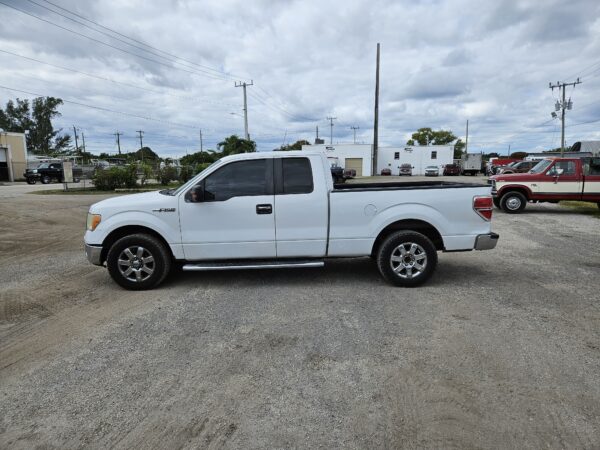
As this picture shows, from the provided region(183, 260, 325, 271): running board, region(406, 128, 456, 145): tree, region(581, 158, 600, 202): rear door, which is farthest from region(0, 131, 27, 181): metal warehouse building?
region(406, 128, 456, 145): tree

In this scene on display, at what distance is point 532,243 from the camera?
8.77 m

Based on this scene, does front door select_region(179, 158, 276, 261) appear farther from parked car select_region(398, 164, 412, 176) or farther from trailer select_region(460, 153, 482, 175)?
parked car select_region(398, 164, 412, 176)

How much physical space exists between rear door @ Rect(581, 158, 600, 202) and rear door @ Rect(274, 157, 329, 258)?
1196cm

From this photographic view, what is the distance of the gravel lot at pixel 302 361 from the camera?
2650 millimetres

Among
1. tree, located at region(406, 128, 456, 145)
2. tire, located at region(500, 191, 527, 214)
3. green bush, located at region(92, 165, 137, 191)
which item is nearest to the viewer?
tire, located at region(500, 191, 527, 214)

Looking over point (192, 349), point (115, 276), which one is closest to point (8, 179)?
point (115, 276)

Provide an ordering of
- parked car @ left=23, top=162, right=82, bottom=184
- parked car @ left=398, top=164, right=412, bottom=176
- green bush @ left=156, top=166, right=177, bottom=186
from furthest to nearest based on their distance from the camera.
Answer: parked car @ left=398, top=164, right=412, bottom=176 < parked car @ left=23, top=162, right=82, bottom=184 < green bush @ left=156, top=166, right=177, bottom=186

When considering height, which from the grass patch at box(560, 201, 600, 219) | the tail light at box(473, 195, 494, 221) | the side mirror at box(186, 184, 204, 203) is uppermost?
the side mirror at box(186, 184, 204, 203)

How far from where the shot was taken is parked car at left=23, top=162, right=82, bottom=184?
110 ft

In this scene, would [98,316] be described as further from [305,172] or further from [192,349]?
[305,172]

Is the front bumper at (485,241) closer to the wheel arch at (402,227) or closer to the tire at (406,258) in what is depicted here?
the wheel arch at (402,227)

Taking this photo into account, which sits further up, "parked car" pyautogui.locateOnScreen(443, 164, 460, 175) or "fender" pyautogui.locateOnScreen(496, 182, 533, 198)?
"parked car" pyautogui.locateOnScreen(443, 164, 460, 175)

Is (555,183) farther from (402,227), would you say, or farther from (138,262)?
(138,262)

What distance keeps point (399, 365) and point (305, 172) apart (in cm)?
296
